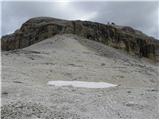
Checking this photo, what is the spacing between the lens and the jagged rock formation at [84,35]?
4684 centimetres

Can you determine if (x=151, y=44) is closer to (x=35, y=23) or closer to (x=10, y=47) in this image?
(x=35, y=23)

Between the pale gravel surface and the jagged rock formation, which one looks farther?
the jagged rock formation

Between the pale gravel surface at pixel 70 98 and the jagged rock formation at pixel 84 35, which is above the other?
the pale gravel surface at pixel 70 98

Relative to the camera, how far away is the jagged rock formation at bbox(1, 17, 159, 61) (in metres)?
46.8

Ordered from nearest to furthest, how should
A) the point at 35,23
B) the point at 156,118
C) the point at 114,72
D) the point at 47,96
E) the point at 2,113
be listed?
the point at 2,113 < the point at 156,118 < the point at 47,96 < the point at 114,72 < the point at 35,23

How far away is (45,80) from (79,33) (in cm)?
2970

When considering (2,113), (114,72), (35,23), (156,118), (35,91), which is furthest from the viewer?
(35,23)

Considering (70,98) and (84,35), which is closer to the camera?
(70,98)

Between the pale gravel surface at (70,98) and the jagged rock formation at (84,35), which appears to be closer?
the pale gravel surface at (70,98)

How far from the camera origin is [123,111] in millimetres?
9500

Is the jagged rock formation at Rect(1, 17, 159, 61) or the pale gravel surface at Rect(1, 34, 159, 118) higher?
the pale gravel surface at Rect(1, 34, 159, 118)

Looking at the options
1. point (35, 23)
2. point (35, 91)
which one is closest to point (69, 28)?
point (35, 23)

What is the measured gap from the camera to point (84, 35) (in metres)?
47.1

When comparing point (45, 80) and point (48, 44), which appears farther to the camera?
point (48, 44)
